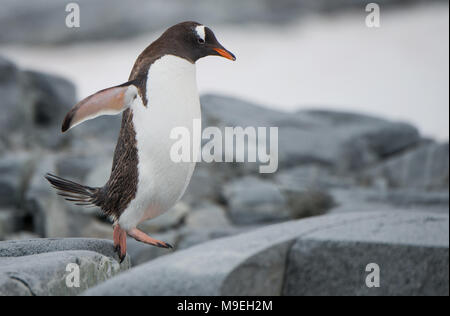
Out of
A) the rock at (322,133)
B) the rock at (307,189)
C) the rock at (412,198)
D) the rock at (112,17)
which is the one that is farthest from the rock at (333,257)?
the rock at (112,17)

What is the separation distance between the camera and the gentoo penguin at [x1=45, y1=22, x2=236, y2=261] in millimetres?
1808

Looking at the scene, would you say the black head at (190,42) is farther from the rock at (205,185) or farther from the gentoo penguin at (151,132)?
the rock at (205,185)


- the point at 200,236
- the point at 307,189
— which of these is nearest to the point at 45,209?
the point at 200,236

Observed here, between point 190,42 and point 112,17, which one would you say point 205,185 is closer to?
point 190,42

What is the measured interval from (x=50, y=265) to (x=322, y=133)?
3.32 meters

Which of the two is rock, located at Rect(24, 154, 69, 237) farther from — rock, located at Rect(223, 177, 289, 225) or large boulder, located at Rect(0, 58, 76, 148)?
rock, located at Rect(223, 177, 289, 225)

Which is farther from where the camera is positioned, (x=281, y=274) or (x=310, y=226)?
(x=310, y=226)

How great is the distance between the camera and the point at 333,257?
161cm

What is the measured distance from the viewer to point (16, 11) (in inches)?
222

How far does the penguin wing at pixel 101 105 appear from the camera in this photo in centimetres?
170

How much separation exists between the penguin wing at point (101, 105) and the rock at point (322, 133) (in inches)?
94.1
